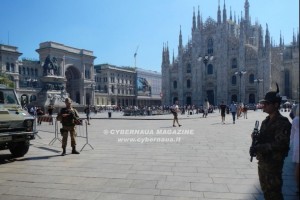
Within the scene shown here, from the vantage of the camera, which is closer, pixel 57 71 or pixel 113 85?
pixel 57 71

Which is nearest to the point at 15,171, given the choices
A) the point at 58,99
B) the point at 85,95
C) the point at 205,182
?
the point at 205,182

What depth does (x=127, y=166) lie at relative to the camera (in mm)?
7316

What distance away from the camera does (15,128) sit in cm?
824

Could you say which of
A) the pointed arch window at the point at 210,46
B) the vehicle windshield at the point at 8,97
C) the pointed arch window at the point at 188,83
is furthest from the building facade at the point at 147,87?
the vehicle windshield at the point at 8,97

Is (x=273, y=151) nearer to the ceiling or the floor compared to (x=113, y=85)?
nearer to the floor

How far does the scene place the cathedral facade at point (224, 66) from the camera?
64250 millimetres

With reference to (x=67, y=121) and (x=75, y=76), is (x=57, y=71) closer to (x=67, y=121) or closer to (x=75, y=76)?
(x=75, y=76)

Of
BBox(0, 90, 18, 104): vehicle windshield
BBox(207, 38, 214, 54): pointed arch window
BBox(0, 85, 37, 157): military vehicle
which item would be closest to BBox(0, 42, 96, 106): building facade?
BBox(207, 38, 214, 54): pointed arch window

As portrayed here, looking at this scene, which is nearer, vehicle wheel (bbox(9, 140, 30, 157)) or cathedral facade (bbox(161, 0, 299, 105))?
vehicle wheel (bbox(9, 140, 30, 157))

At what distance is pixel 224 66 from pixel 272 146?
221ft

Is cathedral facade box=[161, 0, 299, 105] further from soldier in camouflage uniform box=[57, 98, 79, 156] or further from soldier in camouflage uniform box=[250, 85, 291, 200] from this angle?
soldier in camouflage uniform box=[250, 85, 291, 200]

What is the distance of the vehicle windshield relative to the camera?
9.47 meters

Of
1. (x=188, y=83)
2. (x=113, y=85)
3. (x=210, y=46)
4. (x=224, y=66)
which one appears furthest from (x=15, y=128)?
(x=113, y=85)

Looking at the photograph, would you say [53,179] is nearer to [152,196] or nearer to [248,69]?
[152,196]
